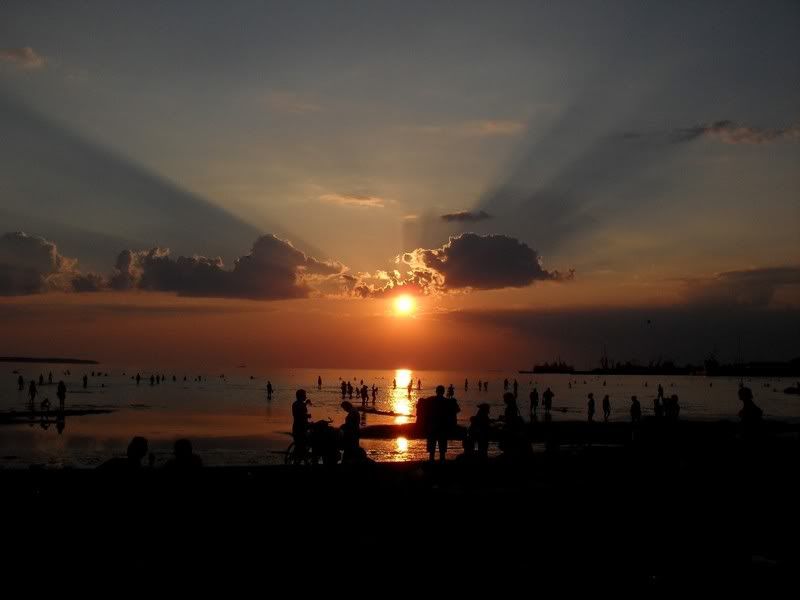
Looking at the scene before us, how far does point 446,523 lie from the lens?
40.0 feet

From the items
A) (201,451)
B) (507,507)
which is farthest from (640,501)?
(201,451)

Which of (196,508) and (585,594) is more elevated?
(196,508)

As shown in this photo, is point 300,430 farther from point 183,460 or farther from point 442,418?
point 183,460

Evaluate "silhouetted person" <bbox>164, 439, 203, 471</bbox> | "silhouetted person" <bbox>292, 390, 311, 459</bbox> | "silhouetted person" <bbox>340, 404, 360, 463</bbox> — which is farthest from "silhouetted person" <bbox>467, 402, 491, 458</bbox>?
"silhouetted person" <bbox>164, 439, 203, 471</bbox>

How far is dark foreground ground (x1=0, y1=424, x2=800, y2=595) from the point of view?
9.39 meters

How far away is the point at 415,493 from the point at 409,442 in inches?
1124

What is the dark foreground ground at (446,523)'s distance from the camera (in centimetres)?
939

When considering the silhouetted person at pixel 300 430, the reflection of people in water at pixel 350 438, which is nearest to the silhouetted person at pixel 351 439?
the reflection of people in water at pixel 350 438

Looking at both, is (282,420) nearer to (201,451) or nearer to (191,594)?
(201,451)

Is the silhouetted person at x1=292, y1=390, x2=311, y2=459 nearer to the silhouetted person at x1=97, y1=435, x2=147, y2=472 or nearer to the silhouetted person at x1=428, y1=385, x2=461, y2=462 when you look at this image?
the silhouetted person at x1=428, y1=385, x2=461, y2=462

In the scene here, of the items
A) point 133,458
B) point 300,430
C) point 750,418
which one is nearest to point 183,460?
point 133,458

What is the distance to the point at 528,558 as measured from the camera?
9984 millimetres

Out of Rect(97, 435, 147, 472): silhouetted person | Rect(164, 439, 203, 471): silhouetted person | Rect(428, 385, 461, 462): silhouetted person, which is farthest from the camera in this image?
Rect(428, 385, 461, 462): silhouetted person

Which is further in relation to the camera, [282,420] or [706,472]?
[282,420]
